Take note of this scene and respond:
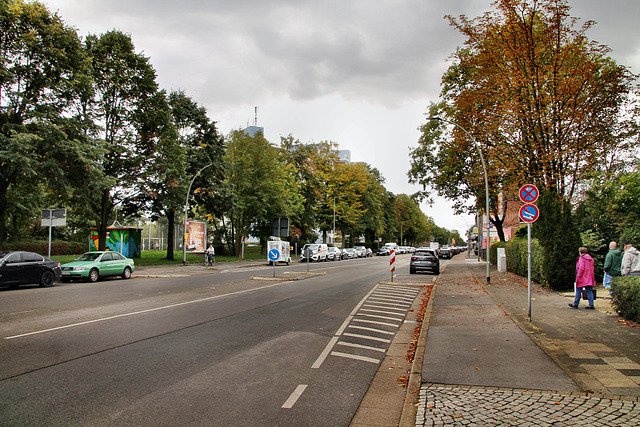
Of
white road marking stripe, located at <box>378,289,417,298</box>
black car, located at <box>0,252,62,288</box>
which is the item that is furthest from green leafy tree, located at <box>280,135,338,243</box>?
white road marking stripe, located at <box>378,289,417,298</box>

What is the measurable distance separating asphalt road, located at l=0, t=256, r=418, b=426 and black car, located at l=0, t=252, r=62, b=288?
531 cm

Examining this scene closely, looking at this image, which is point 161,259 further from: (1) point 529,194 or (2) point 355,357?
(2) point 355,357

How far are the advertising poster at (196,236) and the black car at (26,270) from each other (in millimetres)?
22306

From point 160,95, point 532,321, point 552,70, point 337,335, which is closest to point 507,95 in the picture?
point 552,70

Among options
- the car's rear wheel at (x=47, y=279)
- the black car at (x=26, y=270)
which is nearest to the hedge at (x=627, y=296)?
the black car at (x=26, y=270)

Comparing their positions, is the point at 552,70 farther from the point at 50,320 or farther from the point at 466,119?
the point at 50,320

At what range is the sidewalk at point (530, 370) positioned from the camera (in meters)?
4.33

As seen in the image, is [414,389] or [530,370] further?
[530,370]

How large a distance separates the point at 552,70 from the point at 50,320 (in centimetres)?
2038

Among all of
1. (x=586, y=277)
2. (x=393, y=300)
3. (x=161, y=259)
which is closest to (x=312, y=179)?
(x=161, y=259)

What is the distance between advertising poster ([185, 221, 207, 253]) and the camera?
41.3 meters

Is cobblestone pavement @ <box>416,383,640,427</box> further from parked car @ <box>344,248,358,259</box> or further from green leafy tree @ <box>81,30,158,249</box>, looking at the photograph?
parked car @ <box>344,248,358,259</box>

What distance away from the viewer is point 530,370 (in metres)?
5.85

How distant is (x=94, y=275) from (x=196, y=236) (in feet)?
69.8
